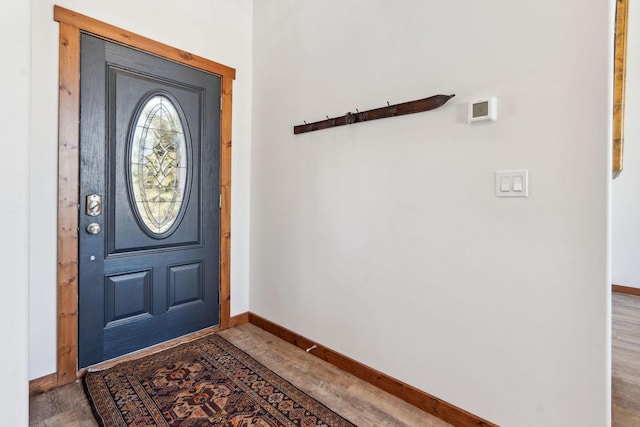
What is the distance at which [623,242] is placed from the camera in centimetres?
380

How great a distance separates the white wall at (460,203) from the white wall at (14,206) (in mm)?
1603

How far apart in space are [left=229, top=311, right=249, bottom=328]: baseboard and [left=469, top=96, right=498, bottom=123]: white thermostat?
2.43 m

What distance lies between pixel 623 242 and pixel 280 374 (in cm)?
425

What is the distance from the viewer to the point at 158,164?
2.39 metres

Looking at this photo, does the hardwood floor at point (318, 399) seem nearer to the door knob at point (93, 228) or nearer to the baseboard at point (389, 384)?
the baseboard at point (389, 384)

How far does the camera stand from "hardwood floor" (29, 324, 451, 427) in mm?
1688

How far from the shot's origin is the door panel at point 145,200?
2.09 metres

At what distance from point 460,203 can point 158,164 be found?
81.9 inches

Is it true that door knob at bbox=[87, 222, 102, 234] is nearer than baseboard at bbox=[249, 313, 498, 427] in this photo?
No

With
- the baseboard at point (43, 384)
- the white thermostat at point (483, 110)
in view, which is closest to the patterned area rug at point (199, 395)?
the baseboard at point (43, 384)

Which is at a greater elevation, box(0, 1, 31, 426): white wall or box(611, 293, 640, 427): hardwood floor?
box(0, 1, 31, 426): white wall

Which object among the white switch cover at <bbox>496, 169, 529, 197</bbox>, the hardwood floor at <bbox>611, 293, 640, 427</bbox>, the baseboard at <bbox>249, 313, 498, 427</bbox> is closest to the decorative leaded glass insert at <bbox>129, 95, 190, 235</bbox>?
the baseboard at <bbox>249, 313, 498, 427</bbox>

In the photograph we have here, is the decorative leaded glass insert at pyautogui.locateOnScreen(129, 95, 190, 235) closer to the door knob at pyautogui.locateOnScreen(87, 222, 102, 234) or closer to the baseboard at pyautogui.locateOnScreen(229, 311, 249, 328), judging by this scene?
the door knob at pyautogui.locateOnScreen(87, 222, 102, 234)

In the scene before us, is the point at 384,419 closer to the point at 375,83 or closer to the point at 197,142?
the point at 375,83
